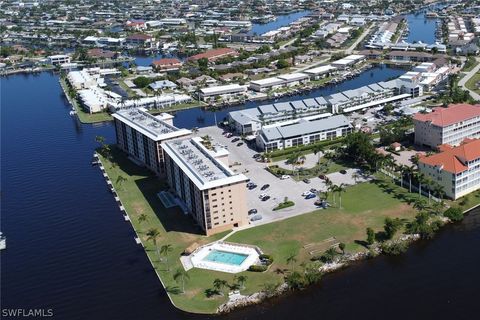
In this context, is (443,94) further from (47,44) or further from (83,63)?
(47,44)

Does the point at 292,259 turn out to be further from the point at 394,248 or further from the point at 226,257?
the point at 394,248

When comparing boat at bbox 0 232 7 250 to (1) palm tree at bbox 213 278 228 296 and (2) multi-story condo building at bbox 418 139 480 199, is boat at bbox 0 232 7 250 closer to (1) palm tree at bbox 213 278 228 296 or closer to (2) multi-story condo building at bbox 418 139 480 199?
(1) palm tree at bbox 213 278 228 296

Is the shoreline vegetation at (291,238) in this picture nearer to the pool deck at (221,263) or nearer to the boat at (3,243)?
the pool deck at (221,263)

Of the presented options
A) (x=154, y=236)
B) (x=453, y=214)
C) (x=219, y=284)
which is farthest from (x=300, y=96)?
(x=219, y=284)

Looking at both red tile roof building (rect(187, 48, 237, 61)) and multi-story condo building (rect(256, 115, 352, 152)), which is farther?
red tile roof building (rect(187, 48, 237, 61))

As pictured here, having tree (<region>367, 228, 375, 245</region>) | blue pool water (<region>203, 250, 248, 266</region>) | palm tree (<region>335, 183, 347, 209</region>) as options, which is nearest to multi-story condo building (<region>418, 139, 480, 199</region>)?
palm tree (<region>335, 183, 347, 209</region>)

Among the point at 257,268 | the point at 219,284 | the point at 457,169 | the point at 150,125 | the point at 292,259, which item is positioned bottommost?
the point at 257,268
